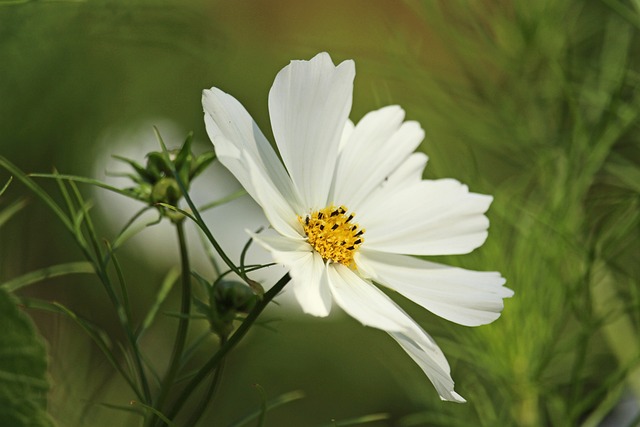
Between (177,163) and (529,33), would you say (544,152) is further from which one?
(177,163)

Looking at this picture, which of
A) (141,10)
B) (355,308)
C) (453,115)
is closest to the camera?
(355,308)

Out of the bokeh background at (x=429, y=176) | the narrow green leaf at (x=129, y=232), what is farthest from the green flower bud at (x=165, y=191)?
the bokeh background at (x=429, y=176)

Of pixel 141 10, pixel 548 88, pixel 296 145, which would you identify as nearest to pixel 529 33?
pixel 548 88

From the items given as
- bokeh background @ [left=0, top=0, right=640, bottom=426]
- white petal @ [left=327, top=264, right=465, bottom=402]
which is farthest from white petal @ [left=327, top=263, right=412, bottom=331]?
bokeh background @ [left=0, top=0, right=640, bottom=426]

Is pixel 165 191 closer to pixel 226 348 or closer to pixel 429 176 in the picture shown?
pixel 226 348

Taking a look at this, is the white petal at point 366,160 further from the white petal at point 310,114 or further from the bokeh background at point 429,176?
the bokeh background at point 429,176

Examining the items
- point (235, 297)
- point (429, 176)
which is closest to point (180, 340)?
point (235, 297)

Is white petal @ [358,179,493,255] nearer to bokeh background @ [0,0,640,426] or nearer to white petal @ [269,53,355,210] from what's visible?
white petal @ [269,53,355,210]
